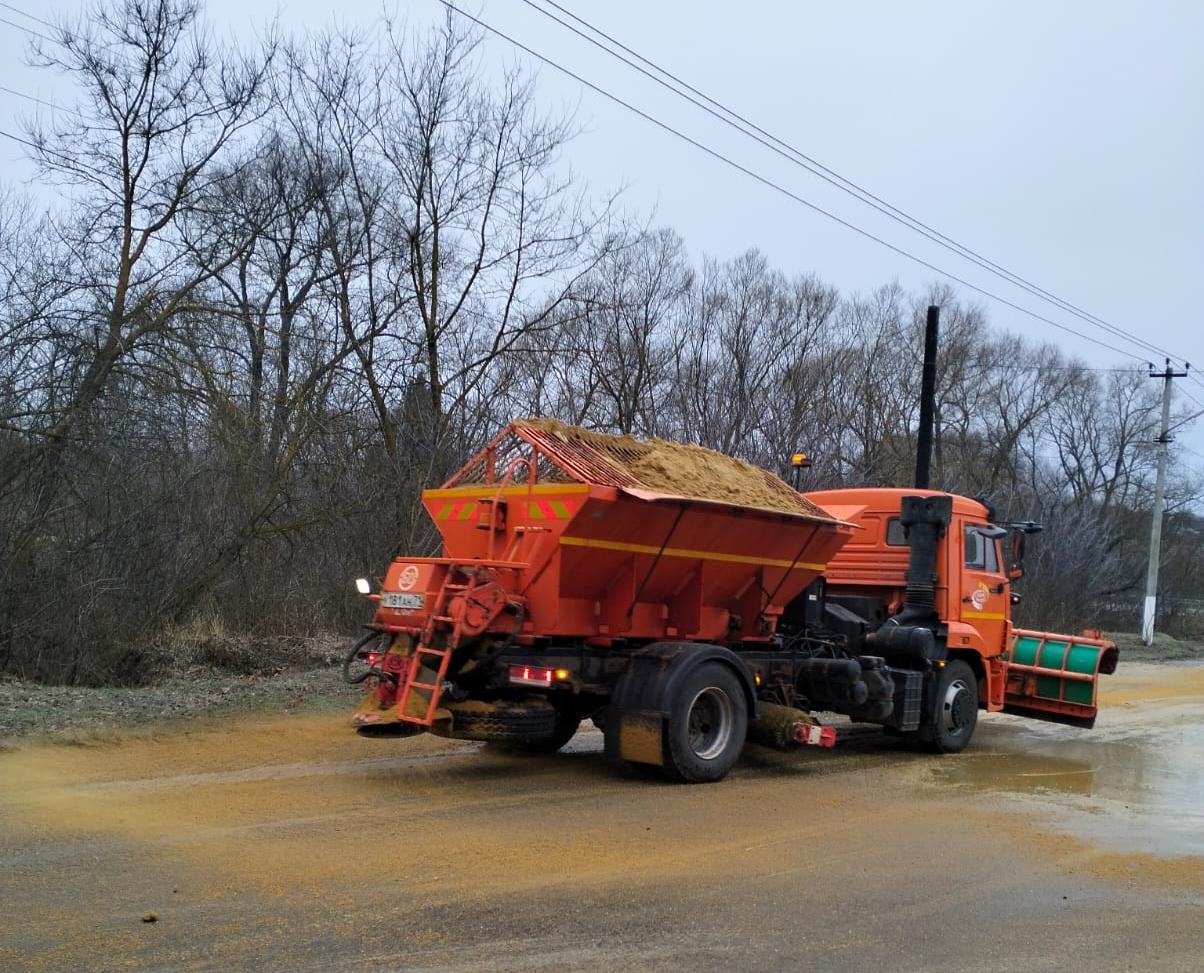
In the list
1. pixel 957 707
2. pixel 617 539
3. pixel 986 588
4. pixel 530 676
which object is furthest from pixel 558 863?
pixel 986 588

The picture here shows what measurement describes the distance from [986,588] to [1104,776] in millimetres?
2392

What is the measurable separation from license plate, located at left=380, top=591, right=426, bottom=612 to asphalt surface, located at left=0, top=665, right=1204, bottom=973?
138cm

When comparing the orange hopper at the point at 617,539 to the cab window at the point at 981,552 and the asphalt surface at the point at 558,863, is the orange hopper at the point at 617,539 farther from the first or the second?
the cab window at the point at 981,552

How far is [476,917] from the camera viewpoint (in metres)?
5.48

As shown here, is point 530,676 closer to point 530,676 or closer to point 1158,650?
point 530,676

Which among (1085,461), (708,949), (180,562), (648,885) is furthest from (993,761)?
(1085,461)

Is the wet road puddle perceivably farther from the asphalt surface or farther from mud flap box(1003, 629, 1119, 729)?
mud flap box(1003, 629, 1119, 729)

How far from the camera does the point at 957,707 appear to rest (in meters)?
12.0

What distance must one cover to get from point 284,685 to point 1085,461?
173 ft

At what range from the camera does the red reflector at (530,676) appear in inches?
342

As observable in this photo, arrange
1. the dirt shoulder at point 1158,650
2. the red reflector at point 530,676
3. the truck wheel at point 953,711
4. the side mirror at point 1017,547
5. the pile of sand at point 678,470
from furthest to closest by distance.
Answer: the dirt shoulder at point 1158,650, the side mirror at point 1017,547, the truck wheel at point 953,711, the pile of sand at point 678,470, the red reflector at point 530,676

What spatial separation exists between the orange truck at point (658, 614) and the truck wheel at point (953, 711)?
25mm

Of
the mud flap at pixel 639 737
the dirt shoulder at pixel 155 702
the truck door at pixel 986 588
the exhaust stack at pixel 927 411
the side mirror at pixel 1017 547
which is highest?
the exhaust stack at pixel 927 411

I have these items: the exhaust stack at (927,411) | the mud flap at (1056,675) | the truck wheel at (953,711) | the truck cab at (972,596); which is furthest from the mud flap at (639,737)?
the exhaust stack at (927,411)
